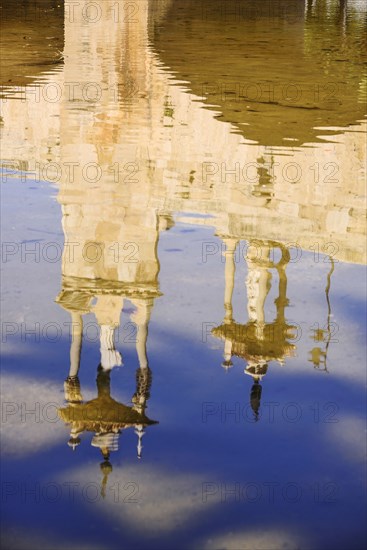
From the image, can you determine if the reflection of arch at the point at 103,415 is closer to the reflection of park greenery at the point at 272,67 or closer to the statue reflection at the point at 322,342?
the statue reflection at the point at 322,342

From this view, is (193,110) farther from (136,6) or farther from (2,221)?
(136,6)

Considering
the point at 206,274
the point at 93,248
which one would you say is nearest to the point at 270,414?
the point at 206,274

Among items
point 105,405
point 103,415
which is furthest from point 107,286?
point 103,415

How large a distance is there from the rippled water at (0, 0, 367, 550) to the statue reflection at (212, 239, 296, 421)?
0.9 inches

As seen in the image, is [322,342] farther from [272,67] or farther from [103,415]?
[272,67]

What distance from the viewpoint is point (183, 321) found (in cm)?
853

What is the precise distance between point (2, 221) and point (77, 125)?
5.49m

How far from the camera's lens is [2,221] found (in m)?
11.4

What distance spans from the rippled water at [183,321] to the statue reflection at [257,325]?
0.02 metres

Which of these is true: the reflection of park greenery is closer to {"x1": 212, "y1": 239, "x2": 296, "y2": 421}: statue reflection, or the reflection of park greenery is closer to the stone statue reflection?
{"x1": 212, "y1": 239, "x2": 296, "y2": 421}: statue reflection

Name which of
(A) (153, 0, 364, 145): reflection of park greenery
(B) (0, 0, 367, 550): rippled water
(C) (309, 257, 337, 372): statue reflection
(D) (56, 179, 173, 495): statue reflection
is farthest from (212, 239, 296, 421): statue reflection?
(A) (153, 0, 364, 145): reflection of park greenery

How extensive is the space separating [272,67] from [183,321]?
17032mm

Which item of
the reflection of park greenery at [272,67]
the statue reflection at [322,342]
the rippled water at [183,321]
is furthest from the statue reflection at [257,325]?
the reflection of park greenery at [272,67]

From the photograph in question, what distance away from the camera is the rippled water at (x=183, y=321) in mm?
5711
